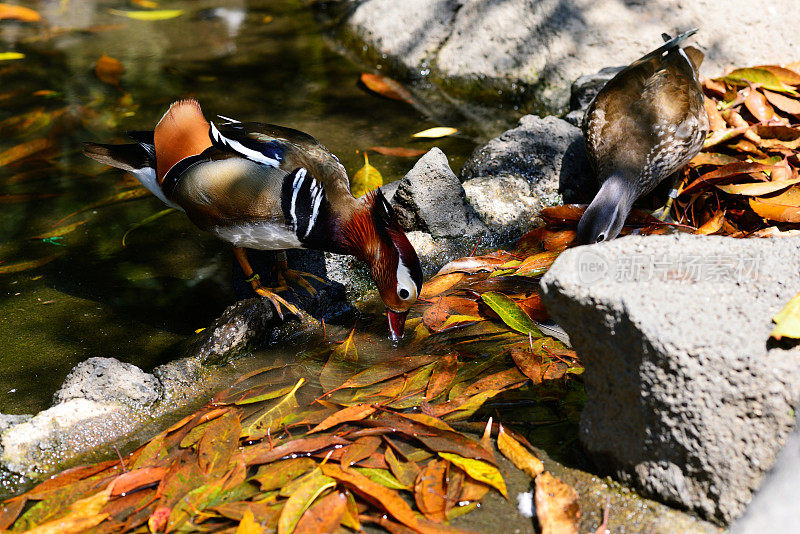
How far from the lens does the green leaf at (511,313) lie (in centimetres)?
292

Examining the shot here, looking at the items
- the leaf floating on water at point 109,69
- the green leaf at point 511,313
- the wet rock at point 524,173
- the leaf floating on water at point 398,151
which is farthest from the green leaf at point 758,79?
the leaf floating on water at point 109,69

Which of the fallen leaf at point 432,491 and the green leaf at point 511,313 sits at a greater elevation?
the fallen leaf at point 432,491

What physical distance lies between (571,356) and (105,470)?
5.87 feet

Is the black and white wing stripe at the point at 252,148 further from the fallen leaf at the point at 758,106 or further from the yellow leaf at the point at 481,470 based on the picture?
the fallen leaf at the point at 758,106

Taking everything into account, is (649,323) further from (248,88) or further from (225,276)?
(248,88)

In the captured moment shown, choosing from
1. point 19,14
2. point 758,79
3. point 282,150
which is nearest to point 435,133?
point 282,150

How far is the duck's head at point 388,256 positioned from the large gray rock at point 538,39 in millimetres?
2466

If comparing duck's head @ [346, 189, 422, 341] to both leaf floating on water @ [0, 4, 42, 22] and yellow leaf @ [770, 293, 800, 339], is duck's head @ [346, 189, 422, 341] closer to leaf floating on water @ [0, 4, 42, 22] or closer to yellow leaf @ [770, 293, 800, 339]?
yellow leaf @ [770, 293, 800, 339]

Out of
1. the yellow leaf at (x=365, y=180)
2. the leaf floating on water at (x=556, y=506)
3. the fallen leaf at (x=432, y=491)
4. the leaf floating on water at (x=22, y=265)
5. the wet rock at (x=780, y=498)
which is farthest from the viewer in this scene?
the yellow leaf at (x=365, y=180)

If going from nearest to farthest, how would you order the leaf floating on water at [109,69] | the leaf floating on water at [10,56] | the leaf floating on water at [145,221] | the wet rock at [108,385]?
the wet rock at [108,385] < the leaf floating on water at [145,221] < the leaf floating on water at [109,69] < the leaf floating on water at [10,56]

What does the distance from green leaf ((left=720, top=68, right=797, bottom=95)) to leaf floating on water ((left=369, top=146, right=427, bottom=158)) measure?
213 cm

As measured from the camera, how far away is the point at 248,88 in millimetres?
5672

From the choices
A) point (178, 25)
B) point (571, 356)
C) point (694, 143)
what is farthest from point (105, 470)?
point (178, 25)

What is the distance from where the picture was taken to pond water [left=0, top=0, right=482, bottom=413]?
3.45m
